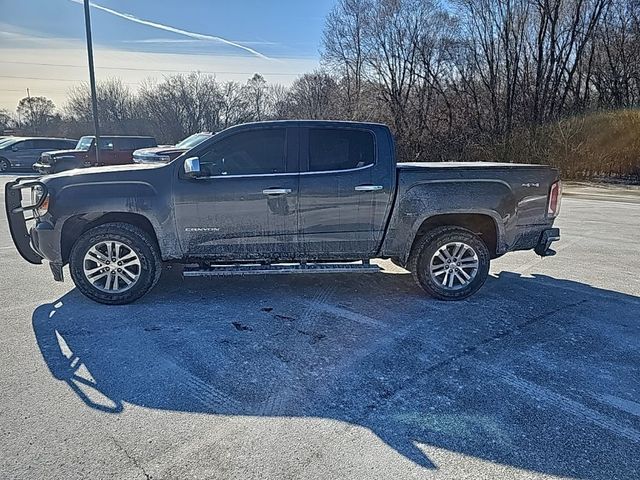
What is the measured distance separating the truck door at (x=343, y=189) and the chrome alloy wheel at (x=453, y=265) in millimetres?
692

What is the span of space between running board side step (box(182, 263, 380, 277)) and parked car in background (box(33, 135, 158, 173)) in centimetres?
1499

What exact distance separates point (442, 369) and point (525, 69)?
26.2m

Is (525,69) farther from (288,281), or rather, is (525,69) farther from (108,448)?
(108,448)

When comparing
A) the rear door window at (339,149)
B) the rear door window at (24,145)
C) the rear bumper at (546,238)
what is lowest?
the rear bumper at (546,238)

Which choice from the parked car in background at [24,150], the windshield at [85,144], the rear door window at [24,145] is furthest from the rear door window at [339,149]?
the rear door window at [24,145]

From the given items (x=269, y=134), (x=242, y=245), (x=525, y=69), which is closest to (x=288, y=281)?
(x=242, y=245)

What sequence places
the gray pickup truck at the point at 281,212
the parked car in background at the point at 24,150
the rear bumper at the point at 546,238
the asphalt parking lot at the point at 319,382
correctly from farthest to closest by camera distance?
the parked car in background at the point at 24,150 → the rear bumper at the point at 546,238 → the gray pickup truck at the point at 281,212 → the asphalt parking lot at the point at 319,382

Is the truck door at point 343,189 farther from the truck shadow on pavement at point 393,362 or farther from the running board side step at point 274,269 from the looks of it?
the truck shadow on pavement at point 393,362

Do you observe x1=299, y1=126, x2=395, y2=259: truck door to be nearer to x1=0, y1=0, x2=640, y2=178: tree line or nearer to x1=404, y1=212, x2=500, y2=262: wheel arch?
x1=404, y1=212, x2=500, y2=262: wheel arch

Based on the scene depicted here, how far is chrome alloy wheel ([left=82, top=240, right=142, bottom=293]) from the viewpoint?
4.79 meters

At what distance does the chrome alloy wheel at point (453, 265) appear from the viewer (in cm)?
505

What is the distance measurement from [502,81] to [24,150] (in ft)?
85.4

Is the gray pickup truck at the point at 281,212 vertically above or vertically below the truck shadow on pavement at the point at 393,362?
above

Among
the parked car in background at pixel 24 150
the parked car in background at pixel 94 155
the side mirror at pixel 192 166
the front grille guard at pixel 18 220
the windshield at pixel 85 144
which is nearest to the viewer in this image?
the side mirror at pixel 192 166
